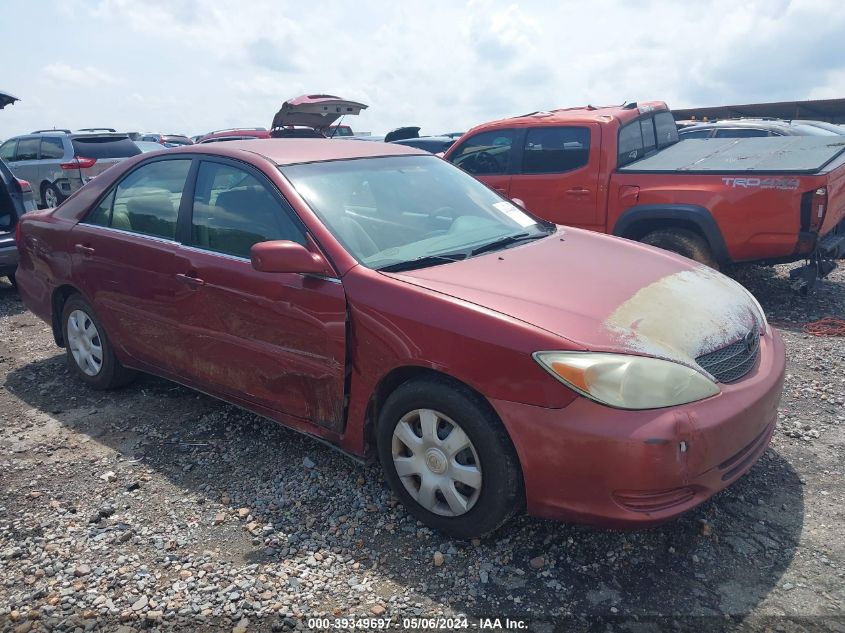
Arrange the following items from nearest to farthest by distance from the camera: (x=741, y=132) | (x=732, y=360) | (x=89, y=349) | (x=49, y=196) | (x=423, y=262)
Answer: (x=732, y=360) → (x=423, y=262) → (x=89, y=349) → (x=741, y=132) → (x=49, y=196)

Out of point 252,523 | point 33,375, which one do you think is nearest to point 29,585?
point 252,523

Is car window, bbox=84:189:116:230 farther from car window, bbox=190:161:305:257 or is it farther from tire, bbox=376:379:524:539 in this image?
tire, bbox=376:379:524:539

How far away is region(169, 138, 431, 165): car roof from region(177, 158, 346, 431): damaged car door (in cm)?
13

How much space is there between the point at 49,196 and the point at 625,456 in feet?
42.6

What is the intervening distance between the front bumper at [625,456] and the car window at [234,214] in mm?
1493

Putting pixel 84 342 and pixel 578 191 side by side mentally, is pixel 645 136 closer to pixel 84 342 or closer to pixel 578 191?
pixel 578 191

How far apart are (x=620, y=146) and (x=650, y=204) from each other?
2.53ft

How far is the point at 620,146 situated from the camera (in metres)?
6.61

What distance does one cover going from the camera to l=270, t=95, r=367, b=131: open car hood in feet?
34.4

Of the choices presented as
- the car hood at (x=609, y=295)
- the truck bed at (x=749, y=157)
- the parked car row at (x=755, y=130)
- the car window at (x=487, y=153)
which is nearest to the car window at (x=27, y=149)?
the car window at (x=487, y=153)

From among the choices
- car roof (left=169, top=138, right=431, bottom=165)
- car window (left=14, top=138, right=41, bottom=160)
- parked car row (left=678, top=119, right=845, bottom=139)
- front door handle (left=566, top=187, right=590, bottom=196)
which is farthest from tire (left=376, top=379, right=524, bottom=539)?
car window (left=14, top=138, right=41, bottom=160)

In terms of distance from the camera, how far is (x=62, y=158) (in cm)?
1237

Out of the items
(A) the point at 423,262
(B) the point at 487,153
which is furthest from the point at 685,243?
(A) the point at 423,262

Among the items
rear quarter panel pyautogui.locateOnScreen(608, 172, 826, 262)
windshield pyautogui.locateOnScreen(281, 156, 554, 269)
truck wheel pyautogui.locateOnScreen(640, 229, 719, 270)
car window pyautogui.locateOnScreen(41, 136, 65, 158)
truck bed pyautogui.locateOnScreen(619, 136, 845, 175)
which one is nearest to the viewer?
windshield pyautogui.locateOnScreen(281, 156, 554, 269)
